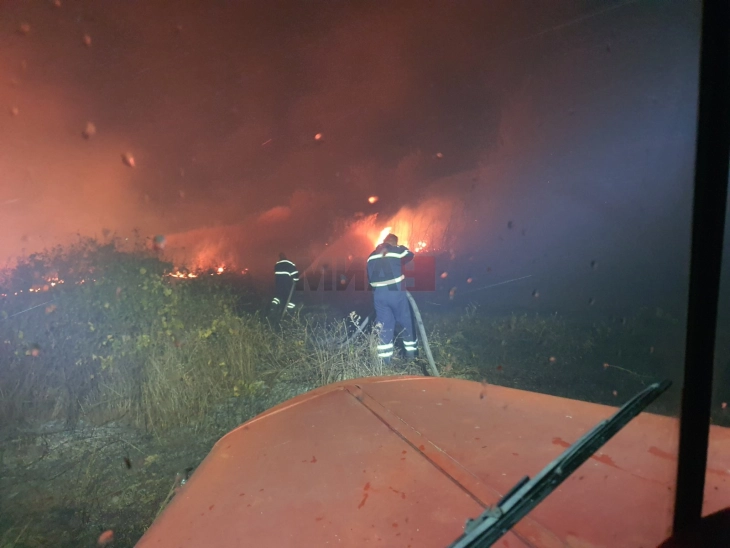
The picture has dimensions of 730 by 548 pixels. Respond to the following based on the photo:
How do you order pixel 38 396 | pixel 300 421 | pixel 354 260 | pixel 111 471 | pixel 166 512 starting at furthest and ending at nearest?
pixel 354 260, pixel 38 396, pixel 111 471, pixel 300 421, pixel 166 512

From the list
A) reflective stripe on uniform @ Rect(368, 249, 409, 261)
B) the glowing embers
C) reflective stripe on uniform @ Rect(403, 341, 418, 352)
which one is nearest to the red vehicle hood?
reflective stripe on uniform @ Rect(403, 341, 418, 352)

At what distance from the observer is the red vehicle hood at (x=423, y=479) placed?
126cm

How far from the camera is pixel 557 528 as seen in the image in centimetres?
120

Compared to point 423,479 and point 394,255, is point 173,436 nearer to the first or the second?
point 394,255

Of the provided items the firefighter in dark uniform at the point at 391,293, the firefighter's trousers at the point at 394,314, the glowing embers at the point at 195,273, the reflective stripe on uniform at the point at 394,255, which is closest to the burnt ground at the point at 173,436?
the firefighter's trousers at the point at 394,314

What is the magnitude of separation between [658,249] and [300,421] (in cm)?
720

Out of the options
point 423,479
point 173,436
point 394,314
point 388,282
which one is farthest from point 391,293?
point 423,479

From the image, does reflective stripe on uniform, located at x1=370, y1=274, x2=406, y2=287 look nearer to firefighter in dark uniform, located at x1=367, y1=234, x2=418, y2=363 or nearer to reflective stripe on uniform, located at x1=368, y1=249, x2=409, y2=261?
firefighter in dark uniform, located at x1=367, y1=234, x2=418, y2=363

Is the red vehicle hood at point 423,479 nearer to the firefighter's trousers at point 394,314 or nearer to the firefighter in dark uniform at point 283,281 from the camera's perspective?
the firefighter's trousers at point 394,314

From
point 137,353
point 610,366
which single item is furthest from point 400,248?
point 137,353

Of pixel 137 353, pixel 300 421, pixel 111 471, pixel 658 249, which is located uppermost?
pixel 658 249

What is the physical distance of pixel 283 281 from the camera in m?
8.85

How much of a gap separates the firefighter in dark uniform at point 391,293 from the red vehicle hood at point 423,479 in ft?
14.0

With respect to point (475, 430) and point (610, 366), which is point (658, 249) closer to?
point (610, 366)
